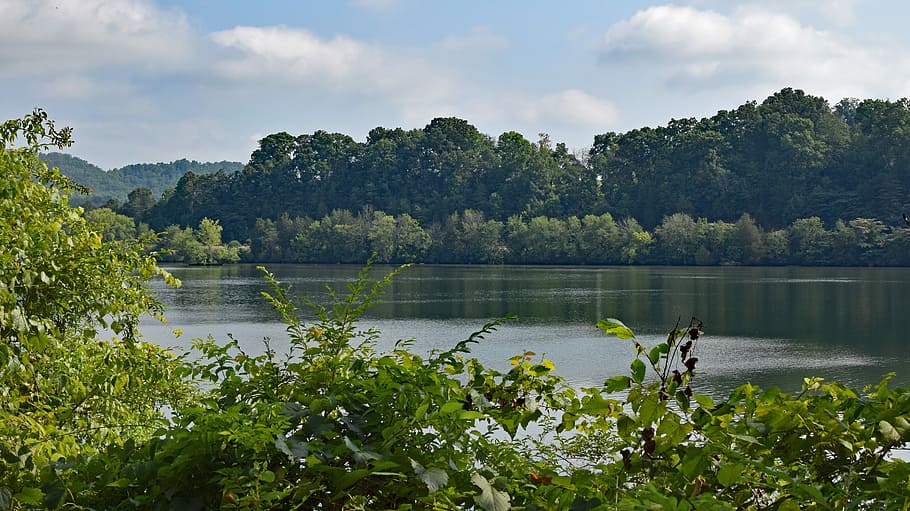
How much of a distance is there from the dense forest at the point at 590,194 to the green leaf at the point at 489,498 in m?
66.5

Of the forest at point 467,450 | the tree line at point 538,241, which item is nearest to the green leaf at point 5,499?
the forest at point 467,450

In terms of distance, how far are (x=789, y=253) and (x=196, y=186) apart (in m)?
55.8

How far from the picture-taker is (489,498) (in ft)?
5.35

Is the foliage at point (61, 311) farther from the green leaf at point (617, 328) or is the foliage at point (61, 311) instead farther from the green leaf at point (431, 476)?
the green leaf at point (617, 328)

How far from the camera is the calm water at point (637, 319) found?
1998 cm

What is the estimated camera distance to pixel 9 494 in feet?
5.96

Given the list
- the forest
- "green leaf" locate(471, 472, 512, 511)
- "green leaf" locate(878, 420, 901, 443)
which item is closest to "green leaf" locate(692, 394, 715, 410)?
the forest

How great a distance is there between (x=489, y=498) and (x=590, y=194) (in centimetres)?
8129

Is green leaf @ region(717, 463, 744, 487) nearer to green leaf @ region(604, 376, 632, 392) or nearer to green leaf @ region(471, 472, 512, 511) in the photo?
green leaf @ region(604, 376, 632, 392)

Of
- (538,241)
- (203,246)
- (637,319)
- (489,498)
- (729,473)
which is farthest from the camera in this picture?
(203,246)

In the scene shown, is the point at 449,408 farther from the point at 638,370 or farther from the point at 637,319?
the point at 637,319

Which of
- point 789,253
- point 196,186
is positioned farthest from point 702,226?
point 196,186

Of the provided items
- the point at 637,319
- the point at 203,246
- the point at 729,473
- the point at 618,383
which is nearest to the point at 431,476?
the point at 618,383

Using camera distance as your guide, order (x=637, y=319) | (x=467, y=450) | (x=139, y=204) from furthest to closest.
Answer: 1. (x=139, y=204)
2. (x=637, y=319)
3. (x=467, y=450)
